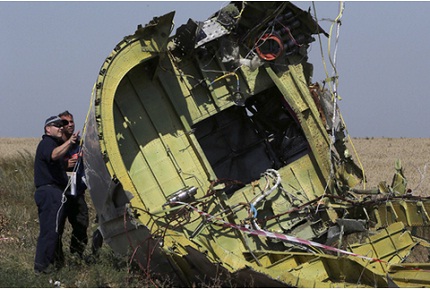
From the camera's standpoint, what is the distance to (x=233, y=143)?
10539mm

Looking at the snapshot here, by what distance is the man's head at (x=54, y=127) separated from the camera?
8555 millimetres

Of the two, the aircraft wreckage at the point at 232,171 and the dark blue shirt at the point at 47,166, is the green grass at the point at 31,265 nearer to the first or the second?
the aircraft wreckage at the point at 232,171

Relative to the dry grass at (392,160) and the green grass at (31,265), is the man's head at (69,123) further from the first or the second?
the dry grass at (392,160)

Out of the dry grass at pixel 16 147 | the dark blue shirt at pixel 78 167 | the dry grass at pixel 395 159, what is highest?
the dry grass at pixel 16 147

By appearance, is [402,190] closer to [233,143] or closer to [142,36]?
[233,143]

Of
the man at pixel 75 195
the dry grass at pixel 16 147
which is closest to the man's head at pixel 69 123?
the man at pixel 75 195

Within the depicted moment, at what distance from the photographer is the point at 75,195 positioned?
8773 mm

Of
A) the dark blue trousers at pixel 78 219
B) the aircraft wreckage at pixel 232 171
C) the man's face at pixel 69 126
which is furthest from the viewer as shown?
the dark blue trousers at pixel 78 219

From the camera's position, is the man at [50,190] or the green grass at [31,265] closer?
the green grass at [31,265]

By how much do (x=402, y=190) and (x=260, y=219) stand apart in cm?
Answer: 192

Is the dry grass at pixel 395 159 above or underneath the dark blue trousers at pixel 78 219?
underneath

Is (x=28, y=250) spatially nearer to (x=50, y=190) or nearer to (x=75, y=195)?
(x=75, y=195)

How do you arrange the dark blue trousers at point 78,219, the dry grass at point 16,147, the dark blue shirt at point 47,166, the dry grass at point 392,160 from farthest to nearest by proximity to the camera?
the dry grass at point 16,147
the dry grass at point 392,160
the dark blue trousers at point 78,219
the dark blue shirt at point 47,166

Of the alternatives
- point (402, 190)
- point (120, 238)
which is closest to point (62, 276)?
point (120, 238)
